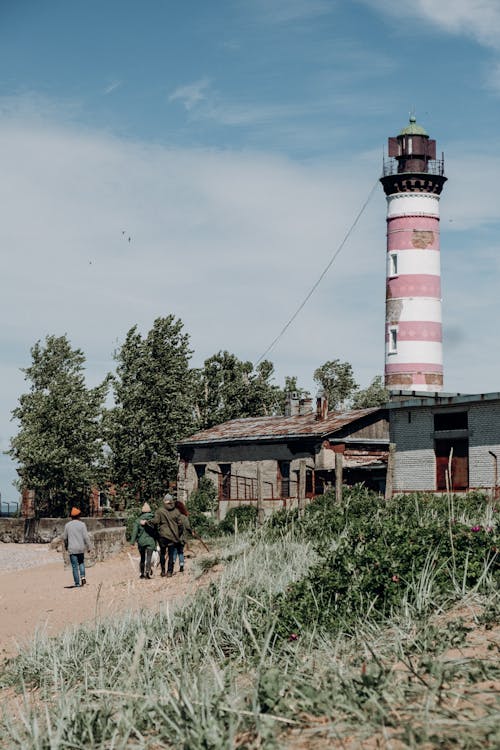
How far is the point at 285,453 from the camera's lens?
3584 cm

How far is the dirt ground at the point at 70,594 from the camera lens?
11.7 metres

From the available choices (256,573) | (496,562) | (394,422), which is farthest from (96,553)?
(496,562)

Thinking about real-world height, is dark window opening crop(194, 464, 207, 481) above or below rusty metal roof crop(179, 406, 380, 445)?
below

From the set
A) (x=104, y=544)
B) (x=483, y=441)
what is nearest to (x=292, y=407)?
(x=483, y=441)

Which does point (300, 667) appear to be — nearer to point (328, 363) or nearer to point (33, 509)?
point (33, 509)

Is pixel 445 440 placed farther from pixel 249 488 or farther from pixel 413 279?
pixel 413 279

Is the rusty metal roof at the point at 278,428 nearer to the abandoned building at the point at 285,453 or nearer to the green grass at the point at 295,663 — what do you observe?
the abandoned building at the point at 285,453

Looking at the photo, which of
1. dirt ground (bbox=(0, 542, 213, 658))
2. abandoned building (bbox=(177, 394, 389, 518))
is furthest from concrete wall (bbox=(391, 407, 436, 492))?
dirt ground (bbox=(0, 542, 213, 658))

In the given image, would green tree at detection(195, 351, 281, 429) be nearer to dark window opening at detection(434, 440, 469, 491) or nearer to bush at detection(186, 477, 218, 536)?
bush at detection(186, 477, 218, 536)

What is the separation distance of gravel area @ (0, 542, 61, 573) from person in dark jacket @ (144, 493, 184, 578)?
9.49 m

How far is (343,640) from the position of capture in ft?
22.9

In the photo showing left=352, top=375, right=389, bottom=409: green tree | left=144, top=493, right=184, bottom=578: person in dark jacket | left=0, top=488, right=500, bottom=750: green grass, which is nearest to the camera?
left=0, top=488, right=500, bottom=750: green grass

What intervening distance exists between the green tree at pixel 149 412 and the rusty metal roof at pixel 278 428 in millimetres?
1242

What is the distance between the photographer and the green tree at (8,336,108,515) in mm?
38531
